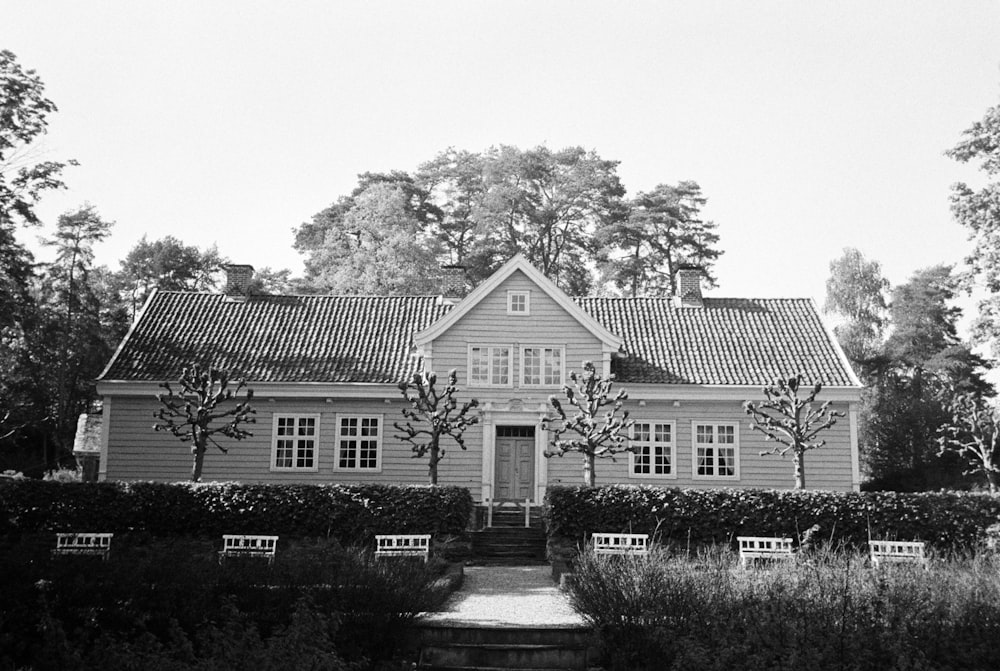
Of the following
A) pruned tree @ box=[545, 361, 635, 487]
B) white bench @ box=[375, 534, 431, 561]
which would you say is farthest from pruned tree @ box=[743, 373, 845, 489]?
white bench @ box=[375, 534, 431, 561]

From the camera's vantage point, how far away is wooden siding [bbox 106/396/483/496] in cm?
2544

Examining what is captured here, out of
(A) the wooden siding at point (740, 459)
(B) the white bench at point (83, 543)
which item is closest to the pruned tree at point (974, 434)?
(A) the wooden siding at point (740, 459)

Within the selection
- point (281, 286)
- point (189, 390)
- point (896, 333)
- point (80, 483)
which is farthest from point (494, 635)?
point (896, 333)

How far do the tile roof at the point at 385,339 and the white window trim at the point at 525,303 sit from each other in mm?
2729

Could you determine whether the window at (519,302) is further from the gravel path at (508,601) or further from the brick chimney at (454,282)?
the gravel path at (508,601)

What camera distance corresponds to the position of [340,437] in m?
25.8

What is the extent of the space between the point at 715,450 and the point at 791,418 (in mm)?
2705

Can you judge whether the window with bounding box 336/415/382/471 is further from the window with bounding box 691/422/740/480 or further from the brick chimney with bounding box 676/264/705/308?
the brick chimney with bounding box 676/264/705/308

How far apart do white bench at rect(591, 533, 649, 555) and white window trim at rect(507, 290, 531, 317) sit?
8.18 m

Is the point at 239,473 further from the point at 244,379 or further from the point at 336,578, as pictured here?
the point at 336,578

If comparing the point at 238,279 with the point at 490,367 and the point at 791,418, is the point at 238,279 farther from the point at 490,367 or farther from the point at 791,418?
the point at 791,418

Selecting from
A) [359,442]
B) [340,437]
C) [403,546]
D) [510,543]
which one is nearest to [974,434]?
[510,543]

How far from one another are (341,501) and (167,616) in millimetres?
9874

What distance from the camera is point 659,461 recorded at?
25.5m
